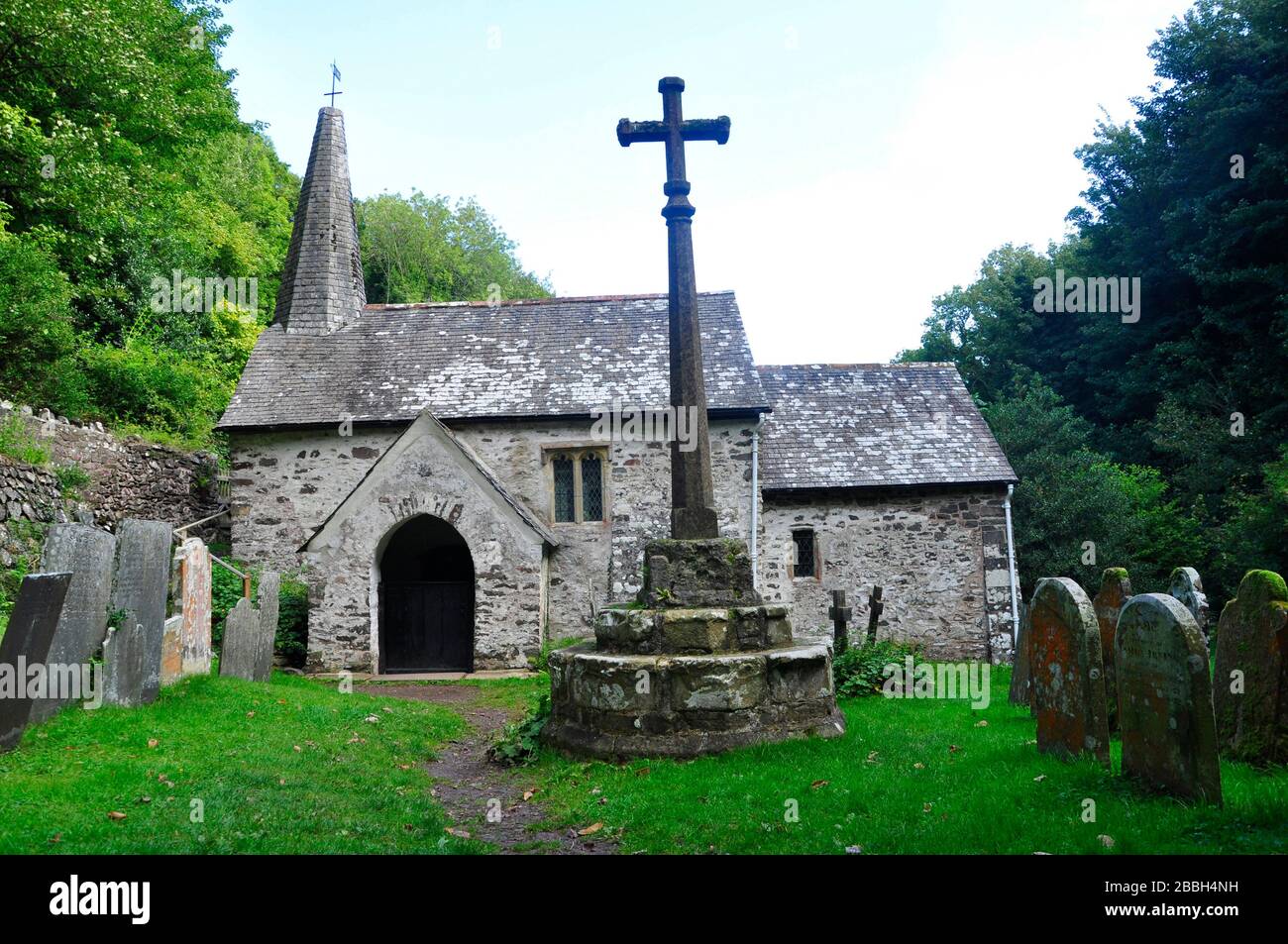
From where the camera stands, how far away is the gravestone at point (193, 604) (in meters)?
9.25

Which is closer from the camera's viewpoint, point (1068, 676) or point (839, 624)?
point (1068, 676)

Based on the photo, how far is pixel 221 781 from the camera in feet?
19.5

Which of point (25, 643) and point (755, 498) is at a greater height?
point (755, 498)

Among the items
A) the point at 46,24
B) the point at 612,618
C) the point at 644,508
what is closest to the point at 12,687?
the point at 612,618

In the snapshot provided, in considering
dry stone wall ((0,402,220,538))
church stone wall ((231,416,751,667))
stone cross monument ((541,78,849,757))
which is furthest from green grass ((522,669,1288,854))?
dry stone wall ((0,402,220,538))

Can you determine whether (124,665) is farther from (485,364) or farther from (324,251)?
(324,251)

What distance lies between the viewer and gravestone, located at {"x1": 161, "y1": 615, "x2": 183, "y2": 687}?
336 inches

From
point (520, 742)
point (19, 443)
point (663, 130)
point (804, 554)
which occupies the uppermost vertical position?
point (663, 130)

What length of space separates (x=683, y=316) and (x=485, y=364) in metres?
10.6

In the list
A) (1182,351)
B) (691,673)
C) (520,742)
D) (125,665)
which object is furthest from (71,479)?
(1182,351)

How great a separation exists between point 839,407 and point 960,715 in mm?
11347

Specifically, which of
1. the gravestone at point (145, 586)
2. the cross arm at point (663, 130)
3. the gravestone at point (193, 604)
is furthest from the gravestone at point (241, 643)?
the cross arm at point (663, 130)

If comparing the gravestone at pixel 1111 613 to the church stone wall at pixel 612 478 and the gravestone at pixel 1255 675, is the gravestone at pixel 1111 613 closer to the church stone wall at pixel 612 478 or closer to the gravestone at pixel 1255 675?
the gravestone at pixel 1255 675

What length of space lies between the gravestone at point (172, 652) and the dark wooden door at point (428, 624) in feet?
22.4
